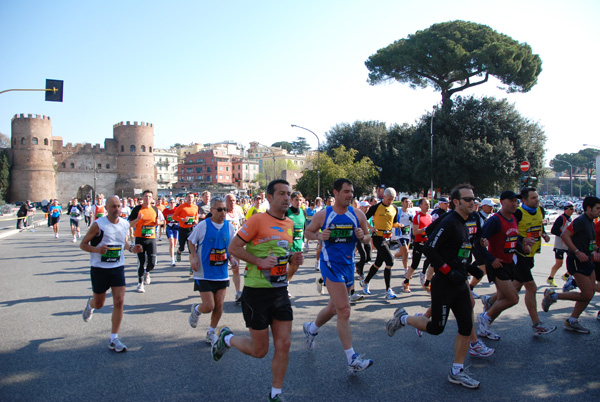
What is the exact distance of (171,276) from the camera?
1000 centimetres

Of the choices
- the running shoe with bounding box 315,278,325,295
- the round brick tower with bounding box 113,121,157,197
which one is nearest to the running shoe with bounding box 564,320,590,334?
the running shoe with bounding box 315,278,325,295

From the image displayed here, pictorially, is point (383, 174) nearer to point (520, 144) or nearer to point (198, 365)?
point (520, 144)

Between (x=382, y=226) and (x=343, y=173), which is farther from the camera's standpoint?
(x=343, y=173)

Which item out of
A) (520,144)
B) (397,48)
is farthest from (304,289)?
(397,48)

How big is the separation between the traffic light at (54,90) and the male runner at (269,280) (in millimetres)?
14857

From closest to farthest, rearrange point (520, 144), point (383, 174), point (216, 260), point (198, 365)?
point (198, 365), point (216, 260), point (520, 144), point (383, 174)

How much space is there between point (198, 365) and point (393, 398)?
199 centimetres

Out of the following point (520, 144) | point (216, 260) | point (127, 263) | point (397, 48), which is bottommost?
point (127, 263)

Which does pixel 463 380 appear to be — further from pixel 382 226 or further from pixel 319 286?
pixel 382 226

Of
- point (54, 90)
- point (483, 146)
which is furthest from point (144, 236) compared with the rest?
point (483, 146)

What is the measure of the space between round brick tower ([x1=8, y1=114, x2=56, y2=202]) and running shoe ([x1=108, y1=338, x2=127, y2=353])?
7881 centimetres

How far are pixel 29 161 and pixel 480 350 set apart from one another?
83.1 metres

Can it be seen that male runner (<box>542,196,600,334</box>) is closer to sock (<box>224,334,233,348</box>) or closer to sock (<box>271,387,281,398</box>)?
sock (<box>271,387,281,398</box>)

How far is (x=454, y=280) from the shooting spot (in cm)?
407
